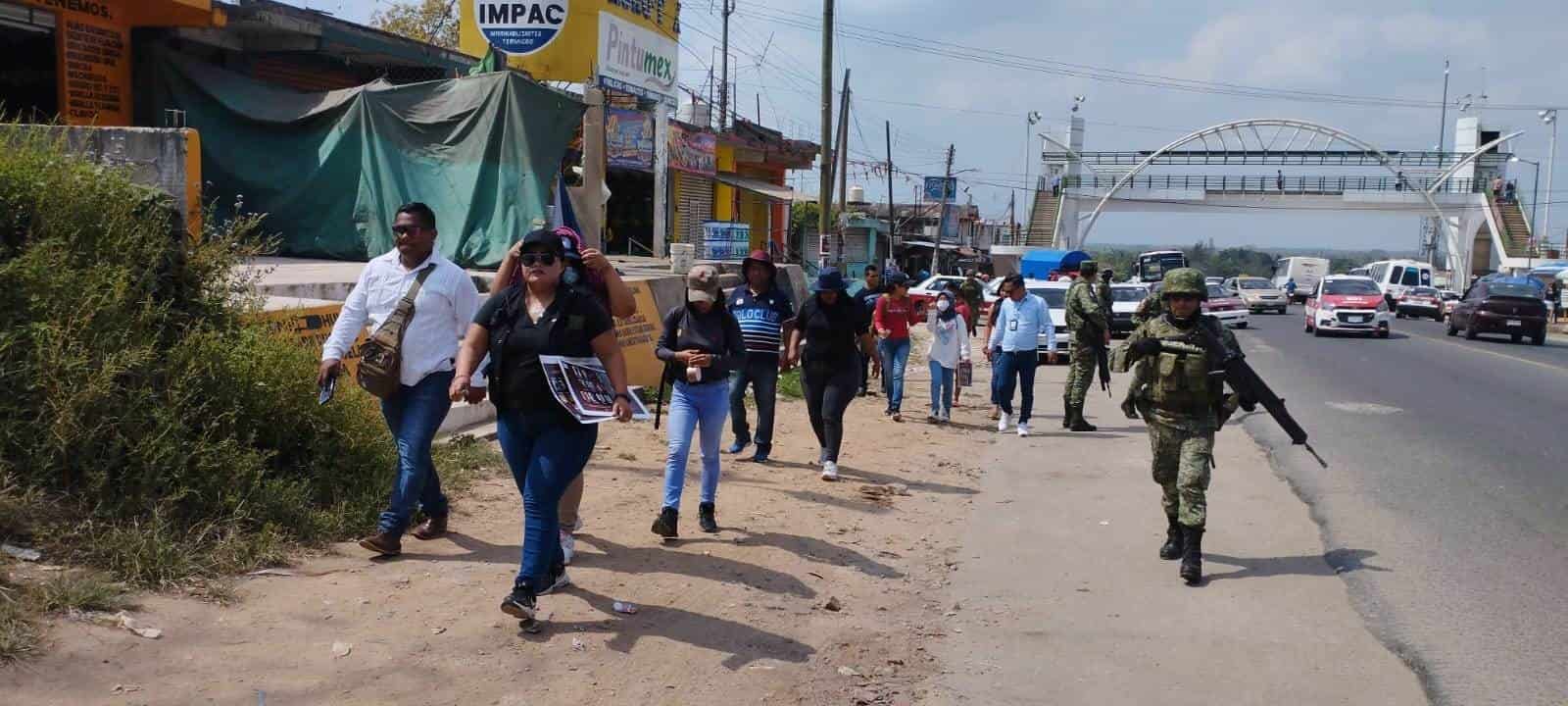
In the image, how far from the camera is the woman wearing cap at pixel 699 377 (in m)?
6.52

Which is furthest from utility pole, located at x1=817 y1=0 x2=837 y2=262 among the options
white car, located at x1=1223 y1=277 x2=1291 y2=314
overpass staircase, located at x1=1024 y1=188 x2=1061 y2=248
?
overpass staircase, located at x1=1024 y1=188 x2=1061 y2=248

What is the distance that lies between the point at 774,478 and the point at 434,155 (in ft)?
27.7

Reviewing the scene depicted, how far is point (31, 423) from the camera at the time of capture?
501 cm

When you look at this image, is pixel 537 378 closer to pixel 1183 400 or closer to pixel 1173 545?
pixel 1183 400

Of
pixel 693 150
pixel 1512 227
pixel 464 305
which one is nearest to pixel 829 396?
pixel 464 305

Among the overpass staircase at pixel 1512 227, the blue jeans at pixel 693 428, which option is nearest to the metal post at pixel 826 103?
the blue jeans at pixel 693 428

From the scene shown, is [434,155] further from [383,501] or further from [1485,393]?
[1485,393]

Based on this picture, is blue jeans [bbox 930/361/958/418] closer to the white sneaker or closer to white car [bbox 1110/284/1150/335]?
the white sneaker

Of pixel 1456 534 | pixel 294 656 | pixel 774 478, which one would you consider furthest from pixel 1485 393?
pixel 294 656

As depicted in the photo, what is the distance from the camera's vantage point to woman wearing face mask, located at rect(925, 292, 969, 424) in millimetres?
12086

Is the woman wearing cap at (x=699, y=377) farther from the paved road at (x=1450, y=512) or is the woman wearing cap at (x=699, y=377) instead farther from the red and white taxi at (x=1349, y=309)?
the red and white taxi at (x=1349, y=309)

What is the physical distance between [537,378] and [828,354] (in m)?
4.33

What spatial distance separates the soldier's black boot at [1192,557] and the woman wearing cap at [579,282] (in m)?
3.06

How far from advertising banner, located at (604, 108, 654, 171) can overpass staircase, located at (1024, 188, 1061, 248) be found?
4825 centimetres
